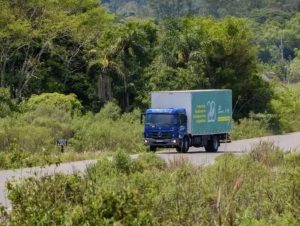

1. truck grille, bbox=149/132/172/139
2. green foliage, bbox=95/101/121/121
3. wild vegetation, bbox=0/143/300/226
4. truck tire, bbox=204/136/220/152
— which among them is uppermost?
wild vegetation, bbox=0/143/300/226

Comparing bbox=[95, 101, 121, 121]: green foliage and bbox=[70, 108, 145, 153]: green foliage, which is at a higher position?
bbox=[95, 101, 121, 121]: green foliage

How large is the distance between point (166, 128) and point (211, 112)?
142 inches

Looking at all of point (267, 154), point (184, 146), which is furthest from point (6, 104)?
point (267, 154)

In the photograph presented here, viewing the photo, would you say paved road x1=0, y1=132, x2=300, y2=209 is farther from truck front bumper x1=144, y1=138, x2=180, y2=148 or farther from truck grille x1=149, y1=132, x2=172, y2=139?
truck grille x1=149, y1=132, x2=172, y2=139

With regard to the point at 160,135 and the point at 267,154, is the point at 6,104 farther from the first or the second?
the point at 267,154

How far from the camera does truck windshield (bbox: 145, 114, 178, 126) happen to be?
37906mm

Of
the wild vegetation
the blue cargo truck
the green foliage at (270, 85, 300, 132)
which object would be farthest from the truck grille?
the green foliage at (270, 85, 300, 132)

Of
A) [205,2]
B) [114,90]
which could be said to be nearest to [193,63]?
[114,90]

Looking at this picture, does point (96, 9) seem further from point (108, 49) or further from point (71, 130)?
point (71, 130)

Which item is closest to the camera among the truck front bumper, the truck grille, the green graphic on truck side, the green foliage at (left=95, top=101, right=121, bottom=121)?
the truck front bumper

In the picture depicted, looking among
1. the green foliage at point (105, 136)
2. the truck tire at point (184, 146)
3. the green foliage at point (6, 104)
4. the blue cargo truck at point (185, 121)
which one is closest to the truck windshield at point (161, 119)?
the blue cargo truck at point (185, 121)

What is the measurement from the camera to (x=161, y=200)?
11758 millimetres

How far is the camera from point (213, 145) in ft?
131

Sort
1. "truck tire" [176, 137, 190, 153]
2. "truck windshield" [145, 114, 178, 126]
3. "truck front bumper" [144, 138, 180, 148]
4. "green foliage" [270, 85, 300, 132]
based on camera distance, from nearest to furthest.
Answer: "truck front bumper" [144, 138, 180, 148]
"truck tire" [176, 137, 190, 153]
"truck windshield" [145, 114, 178, 126]
"green foliage" [270, 85, 300, 132]
